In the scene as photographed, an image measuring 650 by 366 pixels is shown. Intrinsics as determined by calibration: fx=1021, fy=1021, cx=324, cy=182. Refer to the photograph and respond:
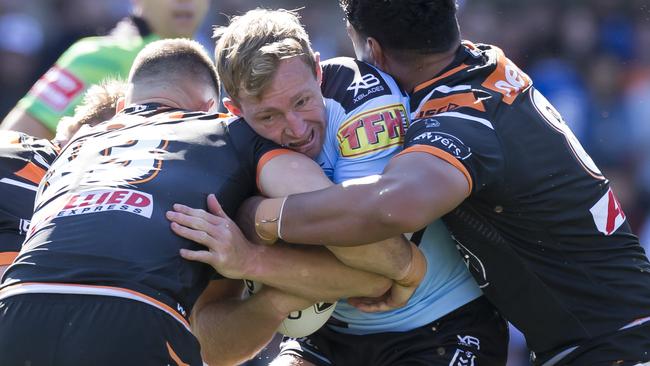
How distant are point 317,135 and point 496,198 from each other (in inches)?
31.3

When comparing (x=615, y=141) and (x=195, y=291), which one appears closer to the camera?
(x=195, y=291)

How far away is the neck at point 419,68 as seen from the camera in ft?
14.6

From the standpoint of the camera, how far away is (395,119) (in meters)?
4.29

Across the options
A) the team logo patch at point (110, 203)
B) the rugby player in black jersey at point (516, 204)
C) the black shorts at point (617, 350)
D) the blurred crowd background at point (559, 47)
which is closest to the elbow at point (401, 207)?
the rugby player in black jersey at point (516, 204)

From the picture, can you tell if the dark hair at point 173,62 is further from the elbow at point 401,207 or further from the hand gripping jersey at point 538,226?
the elbow at point 401,207

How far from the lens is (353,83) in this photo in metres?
4.42

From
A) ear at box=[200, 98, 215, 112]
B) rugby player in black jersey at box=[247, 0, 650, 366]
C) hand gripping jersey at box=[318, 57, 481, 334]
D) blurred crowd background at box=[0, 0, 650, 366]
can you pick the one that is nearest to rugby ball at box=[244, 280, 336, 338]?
hand gripping jersey at box=[318, 57, 481, 334]

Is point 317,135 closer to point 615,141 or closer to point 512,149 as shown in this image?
point 512,149

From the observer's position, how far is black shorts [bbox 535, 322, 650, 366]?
418 cm

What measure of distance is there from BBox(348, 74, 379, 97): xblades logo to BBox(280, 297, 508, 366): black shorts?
1058 mm

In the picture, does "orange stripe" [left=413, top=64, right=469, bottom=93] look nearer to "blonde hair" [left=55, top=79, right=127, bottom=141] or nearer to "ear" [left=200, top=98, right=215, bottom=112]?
"ear" [left=200, top=98, right=215, bottom=112]

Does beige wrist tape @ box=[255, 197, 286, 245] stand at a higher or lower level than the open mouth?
lower

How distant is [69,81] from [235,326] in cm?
284

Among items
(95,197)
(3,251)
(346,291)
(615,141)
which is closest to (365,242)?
(346,291)
